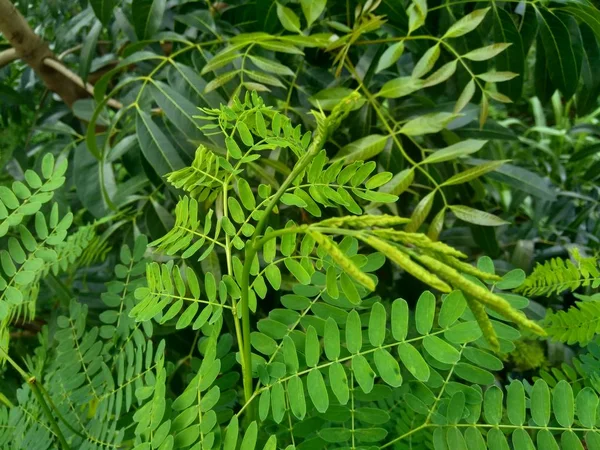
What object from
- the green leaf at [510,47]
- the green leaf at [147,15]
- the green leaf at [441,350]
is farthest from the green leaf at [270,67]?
the green leaf at [441,350]

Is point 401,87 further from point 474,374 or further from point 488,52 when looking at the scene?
point 474,374

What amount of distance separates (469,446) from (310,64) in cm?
49

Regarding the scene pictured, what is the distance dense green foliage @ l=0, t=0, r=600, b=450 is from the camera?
0.89 ft

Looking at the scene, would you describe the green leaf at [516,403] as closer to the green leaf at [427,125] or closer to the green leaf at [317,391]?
the green leaf at [317,391]

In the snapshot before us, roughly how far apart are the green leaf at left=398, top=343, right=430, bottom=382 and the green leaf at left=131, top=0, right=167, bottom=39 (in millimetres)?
427

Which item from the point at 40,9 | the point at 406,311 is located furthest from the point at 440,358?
the point at 40,9

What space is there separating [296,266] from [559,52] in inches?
17.2

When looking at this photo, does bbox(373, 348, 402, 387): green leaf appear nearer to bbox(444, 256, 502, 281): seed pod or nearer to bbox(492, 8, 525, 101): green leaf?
bbox(444, 256, 502, 281): seed pod

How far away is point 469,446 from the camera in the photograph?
10.6 inches

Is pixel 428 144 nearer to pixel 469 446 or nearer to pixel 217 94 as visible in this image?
pixel 217 94

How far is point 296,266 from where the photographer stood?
0.29 m

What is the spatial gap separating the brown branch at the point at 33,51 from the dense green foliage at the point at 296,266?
0.05 meters

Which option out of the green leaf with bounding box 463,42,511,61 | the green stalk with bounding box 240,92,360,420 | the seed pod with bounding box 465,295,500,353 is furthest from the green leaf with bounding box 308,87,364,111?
the seed pod with bounding box 465,295,500,353

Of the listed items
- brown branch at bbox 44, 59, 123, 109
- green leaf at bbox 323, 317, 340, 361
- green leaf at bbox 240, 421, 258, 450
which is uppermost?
brown branch at bbox 44, 59, 123, 109
